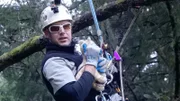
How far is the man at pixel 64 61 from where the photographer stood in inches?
91.4

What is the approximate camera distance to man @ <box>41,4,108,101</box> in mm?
2320

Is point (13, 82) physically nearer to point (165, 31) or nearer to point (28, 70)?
point (28, 70)

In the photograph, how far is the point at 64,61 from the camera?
2457mm

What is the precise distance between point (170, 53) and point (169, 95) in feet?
2.12

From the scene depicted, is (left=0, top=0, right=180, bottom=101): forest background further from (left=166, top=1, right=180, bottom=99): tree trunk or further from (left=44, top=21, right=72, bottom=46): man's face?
(left=44, top=21, right=72, bottom=46): man's face

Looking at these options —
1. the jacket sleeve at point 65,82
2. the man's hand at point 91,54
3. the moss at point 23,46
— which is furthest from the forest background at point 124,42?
the jacket sleeve at point 65,82

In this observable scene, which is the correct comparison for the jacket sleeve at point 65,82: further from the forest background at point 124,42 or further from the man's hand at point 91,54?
the forest background at point 124,42

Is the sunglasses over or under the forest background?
over

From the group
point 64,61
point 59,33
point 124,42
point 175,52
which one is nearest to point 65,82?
point 64,61

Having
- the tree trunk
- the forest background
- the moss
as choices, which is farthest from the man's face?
the moss

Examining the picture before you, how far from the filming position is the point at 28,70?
7355 millimetres

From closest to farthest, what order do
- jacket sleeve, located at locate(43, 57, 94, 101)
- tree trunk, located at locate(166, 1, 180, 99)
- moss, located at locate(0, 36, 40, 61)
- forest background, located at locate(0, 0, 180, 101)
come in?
jacket sleeve, located at locate(43, 57, 94, 101)
tree trunk, located at locate(166, 1, 180, 99)
forest background, located at locate(0, 0, 180, 101)
moss, located at locate(0, 36, 40, 61)

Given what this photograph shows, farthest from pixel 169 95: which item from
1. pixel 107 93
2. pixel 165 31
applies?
pixel 107 93

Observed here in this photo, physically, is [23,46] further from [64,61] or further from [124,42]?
[64,61]
